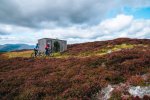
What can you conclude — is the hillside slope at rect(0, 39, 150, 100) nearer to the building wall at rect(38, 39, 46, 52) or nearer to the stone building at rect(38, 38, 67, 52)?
the stone building at rect(38, 38, 67, 52)

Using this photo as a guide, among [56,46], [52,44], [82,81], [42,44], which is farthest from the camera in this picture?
[56,46]

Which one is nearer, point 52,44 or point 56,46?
point 52,44

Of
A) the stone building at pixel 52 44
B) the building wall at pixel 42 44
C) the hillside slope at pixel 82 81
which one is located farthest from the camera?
the building wall at pixel 42 44

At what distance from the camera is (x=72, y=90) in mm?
16062

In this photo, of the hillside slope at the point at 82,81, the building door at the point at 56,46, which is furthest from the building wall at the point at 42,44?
the hillside slope at the point at 82,81

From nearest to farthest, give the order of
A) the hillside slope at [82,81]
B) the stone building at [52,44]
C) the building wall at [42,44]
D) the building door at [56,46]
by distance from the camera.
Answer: the hillside slope at [82,81] < the stone building at [52,44] < the building wall at [42,44] < the building door at [56,46]

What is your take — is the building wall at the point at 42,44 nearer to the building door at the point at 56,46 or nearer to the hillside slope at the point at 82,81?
the building door at the point at 56,46

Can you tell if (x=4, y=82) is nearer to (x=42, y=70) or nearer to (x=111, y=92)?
(x=42, y=70)

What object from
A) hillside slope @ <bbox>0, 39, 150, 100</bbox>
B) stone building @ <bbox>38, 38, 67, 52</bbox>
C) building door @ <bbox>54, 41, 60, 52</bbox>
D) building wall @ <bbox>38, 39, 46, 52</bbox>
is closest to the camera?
hillside slope @ <bbox>0, 39, 150, 100</bbox>

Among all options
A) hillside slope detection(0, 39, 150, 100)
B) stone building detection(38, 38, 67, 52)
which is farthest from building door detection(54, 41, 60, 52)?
hillside slope detection(0, 39, 150, 100)

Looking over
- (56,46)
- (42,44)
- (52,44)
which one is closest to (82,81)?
(52,44)

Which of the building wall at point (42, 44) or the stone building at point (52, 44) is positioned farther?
the building wall at point (42, 44)

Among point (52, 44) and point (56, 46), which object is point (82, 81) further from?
point (56, 46)

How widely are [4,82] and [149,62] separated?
533 inches
